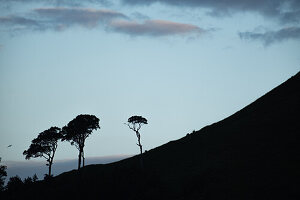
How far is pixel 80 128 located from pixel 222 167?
151 feet

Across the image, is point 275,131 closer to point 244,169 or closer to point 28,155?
point 244,169

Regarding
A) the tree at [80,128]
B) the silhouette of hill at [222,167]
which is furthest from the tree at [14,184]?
the tree at [80,128]

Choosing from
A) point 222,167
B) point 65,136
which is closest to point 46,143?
point 65,136

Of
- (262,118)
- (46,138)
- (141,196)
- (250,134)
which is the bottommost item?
(141,196)

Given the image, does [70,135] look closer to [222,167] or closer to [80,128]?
[80,128]

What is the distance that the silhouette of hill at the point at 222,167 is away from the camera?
1682 inches

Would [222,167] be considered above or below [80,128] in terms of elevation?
below

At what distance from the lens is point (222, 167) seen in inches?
2291

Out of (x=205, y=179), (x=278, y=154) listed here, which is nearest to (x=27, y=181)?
(x=205, y=179)

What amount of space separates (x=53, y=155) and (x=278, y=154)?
64.2m

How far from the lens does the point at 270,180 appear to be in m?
46.4

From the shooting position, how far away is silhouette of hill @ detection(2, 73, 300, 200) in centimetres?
4272

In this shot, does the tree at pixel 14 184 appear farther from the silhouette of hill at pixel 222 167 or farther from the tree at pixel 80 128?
the tree at pixel 80 128

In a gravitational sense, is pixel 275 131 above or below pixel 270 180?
above
